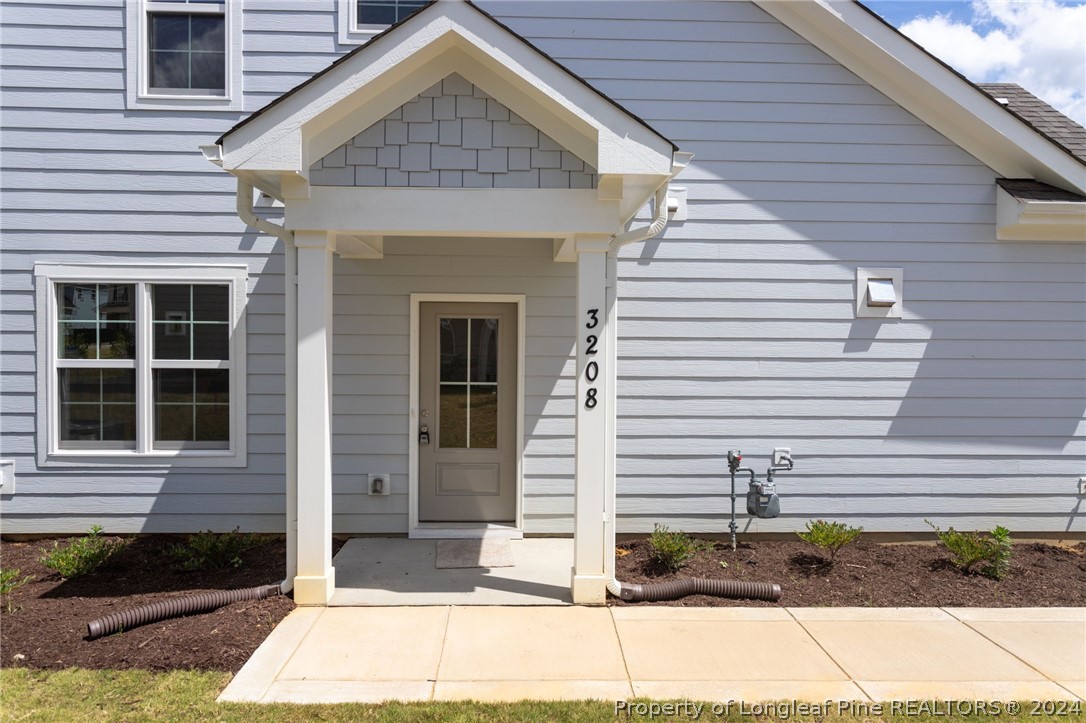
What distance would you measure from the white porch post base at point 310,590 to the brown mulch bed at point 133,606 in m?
0.11

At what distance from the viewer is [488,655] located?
433cm

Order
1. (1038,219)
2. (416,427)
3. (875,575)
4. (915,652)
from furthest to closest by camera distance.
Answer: (416,427) < (1038,219) < (875,575) < (915,652)

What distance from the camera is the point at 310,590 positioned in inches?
198

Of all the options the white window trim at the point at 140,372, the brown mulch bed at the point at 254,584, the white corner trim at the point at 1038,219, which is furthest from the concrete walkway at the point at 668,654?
the white corner trim at the point at 1038,219

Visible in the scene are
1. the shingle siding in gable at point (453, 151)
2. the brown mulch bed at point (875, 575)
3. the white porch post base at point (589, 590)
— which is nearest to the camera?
the shingle siding in gable at point (453, 151)

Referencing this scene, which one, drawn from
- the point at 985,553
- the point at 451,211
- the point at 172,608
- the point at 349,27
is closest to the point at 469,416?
the point at 451,211

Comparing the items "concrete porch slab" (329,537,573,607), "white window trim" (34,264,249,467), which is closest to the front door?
"concrete porch slab" (329,537,573,607)

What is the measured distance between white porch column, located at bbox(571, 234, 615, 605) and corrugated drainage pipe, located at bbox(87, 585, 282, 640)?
7.40 feet

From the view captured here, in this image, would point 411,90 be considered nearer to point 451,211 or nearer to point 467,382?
point 451,211

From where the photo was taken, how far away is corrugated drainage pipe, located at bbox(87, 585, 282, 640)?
14.6 ft

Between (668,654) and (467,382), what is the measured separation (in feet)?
10.8

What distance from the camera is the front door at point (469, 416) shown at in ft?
22.2

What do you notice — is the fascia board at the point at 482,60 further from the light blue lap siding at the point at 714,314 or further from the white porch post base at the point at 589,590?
the white porch post base at the point at 589,590

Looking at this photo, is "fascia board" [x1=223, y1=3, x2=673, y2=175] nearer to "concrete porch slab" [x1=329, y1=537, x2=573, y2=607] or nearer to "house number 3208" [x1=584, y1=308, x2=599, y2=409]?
"house number 3208" [x1=584, y1=308, x2=599, y2=409]
